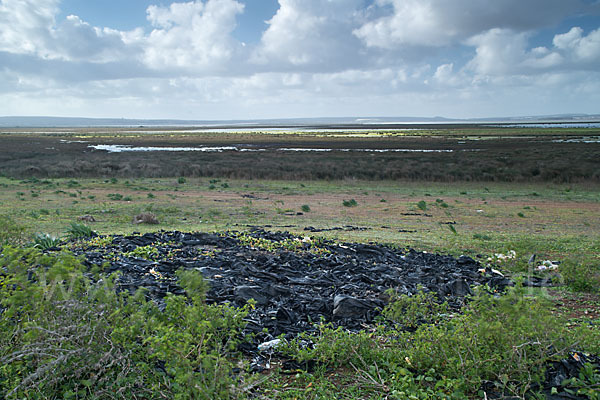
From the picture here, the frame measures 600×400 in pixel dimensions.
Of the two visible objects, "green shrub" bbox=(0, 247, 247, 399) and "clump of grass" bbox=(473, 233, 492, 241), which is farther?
"clump of grass" bbox=(473, 233, 492, 241)

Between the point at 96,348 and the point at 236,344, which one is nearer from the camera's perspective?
the point at 96,348

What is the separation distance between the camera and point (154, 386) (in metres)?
3.53

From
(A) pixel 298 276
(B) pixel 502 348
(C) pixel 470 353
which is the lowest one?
(A) pixel 298 276


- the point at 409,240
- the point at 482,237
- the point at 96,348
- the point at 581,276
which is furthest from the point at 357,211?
the point at 96,348

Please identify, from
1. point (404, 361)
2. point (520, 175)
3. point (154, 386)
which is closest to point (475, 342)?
point (404, 361)

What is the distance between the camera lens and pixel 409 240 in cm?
1187

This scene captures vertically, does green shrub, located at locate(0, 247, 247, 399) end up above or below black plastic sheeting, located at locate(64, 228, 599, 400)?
above

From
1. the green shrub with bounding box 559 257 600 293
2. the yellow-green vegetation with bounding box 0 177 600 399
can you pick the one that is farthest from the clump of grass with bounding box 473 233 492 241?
the yellow-green vegetation with bounding box 0 177 600 399

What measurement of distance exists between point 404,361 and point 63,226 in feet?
39.4

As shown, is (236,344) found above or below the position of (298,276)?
above

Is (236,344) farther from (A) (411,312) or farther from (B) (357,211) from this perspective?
(B) (357,211)

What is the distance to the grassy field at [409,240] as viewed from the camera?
12.9 ft

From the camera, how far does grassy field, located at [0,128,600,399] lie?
3.94m

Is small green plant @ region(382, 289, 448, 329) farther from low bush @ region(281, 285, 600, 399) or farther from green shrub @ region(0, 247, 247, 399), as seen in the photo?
green shrub @ region(0, 247, 247, 399)
